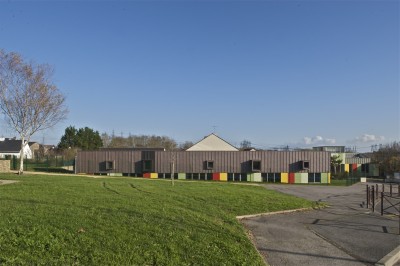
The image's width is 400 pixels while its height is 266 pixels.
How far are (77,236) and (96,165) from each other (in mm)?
35849

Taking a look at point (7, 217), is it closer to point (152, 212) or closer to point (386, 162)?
point (152, 212)

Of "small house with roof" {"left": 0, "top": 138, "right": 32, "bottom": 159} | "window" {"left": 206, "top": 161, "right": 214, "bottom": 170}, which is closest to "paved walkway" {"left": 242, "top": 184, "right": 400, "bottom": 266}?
"window" {"left": 206, "top": 161, "right": 214, "bottom": 170}

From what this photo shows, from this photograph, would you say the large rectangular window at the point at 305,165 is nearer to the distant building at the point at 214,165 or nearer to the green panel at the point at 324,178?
the distant building at the point at 214,165

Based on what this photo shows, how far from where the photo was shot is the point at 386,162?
218ft

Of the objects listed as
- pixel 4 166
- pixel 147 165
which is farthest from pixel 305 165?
pixel 4 166

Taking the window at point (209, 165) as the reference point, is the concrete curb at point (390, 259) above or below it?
below

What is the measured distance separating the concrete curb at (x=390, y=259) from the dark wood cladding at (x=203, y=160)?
3242 centimetres

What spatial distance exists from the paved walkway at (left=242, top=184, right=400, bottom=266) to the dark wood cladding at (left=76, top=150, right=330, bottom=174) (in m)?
27.4

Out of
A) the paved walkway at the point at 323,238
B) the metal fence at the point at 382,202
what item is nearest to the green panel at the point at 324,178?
the metal fence at the point at 382,202

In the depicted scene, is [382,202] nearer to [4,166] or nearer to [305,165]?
[4,166]

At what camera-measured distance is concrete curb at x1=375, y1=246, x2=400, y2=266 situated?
27.1ft

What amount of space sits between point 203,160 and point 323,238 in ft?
107

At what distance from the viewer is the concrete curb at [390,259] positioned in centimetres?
827

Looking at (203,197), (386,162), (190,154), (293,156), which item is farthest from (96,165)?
(386,162)
